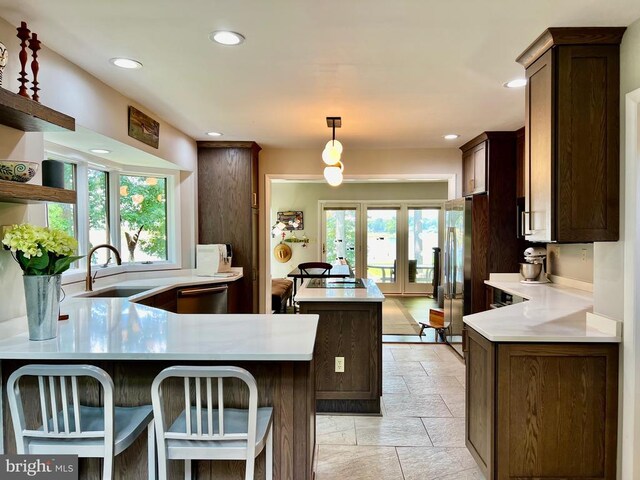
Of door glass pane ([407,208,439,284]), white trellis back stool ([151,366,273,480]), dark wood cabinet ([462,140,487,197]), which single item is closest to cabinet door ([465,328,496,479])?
white trellis back stool ([151,366,273,480])

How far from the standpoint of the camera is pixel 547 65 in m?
2.17

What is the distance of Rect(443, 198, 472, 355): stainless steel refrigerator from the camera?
176 inches

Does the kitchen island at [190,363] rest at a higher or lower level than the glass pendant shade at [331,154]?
lower

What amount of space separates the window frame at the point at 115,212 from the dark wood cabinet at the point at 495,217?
3.30 metres

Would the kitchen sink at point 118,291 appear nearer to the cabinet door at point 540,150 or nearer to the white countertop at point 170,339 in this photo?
the white countertop at point 170,339

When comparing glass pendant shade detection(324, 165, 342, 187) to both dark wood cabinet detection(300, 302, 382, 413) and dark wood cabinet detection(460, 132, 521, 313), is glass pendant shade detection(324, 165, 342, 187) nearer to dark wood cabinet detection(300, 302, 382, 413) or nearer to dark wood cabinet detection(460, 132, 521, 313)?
dark wood cabinet detection(300, 302, 382, 413)

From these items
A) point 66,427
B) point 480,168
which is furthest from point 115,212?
point 480,168

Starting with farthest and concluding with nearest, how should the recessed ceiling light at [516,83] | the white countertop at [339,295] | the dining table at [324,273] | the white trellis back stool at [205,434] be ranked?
the dining table at [324,273], the white countertop at [339,295], the recessed ceiling light at [516,83], the white trellis back stool at [205,434]

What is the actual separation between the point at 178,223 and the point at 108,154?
1144mm

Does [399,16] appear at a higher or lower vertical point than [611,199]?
higher

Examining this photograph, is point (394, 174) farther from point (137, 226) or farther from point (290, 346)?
point (290, 346)

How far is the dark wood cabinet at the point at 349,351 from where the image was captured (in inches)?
123

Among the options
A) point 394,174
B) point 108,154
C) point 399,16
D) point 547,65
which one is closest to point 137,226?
point 108,154

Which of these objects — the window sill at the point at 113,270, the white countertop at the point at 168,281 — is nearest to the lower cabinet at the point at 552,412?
the white countertop at the point at 168,281
